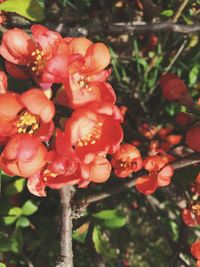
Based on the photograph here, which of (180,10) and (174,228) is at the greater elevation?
(180,10)

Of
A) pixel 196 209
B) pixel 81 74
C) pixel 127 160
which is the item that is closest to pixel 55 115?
pixel 81 74

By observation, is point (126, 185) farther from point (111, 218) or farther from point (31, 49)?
point (31, 49)

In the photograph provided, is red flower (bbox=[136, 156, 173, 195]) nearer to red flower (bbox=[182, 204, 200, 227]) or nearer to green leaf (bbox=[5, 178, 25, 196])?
red flower (bbox=[182, 204, 200, 227])

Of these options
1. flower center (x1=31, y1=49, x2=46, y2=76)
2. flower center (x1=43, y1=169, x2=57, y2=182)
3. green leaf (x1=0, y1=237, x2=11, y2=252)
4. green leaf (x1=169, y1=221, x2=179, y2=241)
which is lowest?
green leaf (x1=169, y1=221, x2=179, y2=241)

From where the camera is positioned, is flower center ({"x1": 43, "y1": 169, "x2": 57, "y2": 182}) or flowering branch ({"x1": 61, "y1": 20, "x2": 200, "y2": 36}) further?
flowering branch ({"x1": 61, "y1": 20, "x2": 200, "y2": 36})

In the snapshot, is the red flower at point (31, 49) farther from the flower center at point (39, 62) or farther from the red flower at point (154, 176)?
the red flower at point (154, 176)

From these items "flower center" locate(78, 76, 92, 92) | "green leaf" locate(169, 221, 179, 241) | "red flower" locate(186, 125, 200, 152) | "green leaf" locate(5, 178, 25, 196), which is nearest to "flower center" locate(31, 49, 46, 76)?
"flower center" locate(78, 76, 92, 92)

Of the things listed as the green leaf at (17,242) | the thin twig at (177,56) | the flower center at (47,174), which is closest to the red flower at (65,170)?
the flower center at (47,174)
